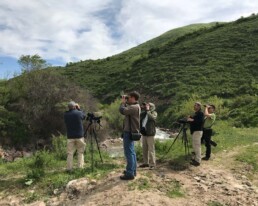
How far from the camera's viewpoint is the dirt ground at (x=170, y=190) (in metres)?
9.48

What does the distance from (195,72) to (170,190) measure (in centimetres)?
4102

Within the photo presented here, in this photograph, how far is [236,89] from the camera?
135ft

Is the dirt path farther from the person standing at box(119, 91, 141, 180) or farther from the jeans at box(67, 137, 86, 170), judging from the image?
the jeans at box(67, 137, 86, 170)

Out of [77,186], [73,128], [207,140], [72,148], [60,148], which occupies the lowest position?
[77,186]

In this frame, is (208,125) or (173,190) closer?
(173,190)

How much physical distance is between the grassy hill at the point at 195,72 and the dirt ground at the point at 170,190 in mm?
18360

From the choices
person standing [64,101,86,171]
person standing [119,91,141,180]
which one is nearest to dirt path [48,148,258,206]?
person standing [119,91,141,180]

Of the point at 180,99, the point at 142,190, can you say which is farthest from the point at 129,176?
the point at 180,99

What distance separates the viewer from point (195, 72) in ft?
164

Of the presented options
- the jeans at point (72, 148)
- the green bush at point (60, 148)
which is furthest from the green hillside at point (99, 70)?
the jeans at point (72, 148)

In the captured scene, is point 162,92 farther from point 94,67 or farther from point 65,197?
point 65,197

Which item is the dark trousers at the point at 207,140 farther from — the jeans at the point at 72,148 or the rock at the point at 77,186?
the rock at the point at 77,186

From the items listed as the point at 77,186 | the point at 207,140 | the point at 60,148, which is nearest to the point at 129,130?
the point at 77,186

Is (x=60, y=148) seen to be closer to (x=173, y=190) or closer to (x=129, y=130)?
(x=129, y=130)
